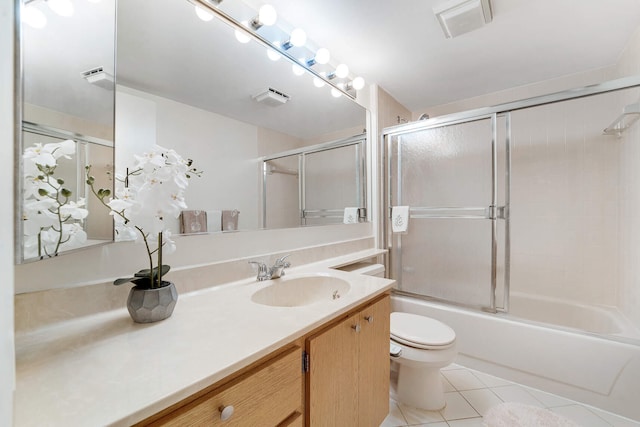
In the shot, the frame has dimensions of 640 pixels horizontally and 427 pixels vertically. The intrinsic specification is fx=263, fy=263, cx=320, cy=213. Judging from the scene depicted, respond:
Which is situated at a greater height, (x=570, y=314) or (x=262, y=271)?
(x=262, y=271)

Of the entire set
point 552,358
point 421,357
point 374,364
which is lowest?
point 552,358

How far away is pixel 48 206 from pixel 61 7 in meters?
0.51

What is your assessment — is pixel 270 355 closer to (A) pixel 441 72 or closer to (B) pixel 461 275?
(B) pixel 461 275

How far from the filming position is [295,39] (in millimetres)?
1402

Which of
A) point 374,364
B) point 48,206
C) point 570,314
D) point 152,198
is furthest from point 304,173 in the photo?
point 570,314

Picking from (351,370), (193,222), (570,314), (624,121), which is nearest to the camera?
(351,370)

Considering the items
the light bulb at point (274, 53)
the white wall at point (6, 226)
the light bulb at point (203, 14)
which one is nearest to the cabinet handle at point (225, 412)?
the white wall at point (6, 226)

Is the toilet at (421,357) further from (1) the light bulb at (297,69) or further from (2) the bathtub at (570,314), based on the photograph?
(1) the light bulb at (297,69)

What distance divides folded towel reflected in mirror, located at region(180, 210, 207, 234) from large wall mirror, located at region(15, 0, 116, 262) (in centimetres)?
23

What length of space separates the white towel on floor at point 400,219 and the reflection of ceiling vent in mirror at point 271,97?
4.03ft

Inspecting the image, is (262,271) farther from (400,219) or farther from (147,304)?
(400,219)

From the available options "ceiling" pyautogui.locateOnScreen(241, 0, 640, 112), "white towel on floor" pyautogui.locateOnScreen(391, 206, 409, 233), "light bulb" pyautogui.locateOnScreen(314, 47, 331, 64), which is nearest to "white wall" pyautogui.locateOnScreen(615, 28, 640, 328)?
"ceiling" pyautogui.locateOnScreen(241, 0, 640, 112)

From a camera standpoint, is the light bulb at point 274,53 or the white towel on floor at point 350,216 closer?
the light bulb at point 274,53

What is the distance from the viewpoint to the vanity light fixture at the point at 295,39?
4.58 feet
